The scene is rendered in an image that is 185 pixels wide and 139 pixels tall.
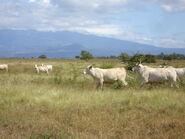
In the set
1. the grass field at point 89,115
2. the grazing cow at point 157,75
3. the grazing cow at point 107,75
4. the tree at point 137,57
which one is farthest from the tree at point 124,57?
the grass field at point 89,115

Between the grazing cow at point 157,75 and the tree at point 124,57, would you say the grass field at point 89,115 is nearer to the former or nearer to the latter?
the grazing cow at point 157,75

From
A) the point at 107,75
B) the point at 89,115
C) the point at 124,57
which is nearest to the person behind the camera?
the point at 89,115

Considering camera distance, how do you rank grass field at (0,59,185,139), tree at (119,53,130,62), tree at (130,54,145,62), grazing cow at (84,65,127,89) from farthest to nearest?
tree at (119,53,130,62), tree at (130,54,145,62), grazing cow at (84,65,127,89), grass field at (0,59,185,139)

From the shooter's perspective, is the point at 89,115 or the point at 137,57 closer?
the point at 89,115

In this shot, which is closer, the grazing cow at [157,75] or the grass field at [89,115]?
the grass field at [89,115]

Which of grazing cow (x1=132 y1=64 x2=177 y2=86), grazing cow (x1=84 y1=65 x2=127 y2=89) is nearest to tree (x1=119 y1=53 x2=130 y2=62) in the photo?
grazing cow (x1=132 y1=64 x2=177 y2=86)

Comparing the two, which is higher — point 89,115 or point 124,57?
point 124,57

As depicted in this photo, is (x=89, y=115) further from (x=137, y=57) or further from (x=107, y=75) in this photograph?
(x=137, y=57)

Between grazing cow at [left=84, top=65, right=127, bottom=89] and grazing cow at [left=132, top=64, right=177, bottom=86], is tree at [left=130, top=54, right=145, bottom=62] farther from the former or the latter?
grazing cow at [left=84, top=65, right=127, bottom=89]

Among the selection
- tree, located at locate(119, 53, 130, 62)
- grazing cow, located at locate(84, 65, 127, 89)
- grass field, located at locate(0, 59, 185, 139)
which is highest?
tree, located at locate(119, 53, 130, 62)

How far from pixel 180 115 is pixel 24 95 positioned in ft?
21.5

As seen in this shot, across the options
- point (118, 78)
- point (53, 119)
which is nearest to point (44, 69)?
point (118, 78)

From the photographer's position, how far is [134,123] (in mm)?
8875

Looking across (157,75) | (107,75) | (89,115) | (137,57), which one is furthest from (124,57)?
(89,115)
